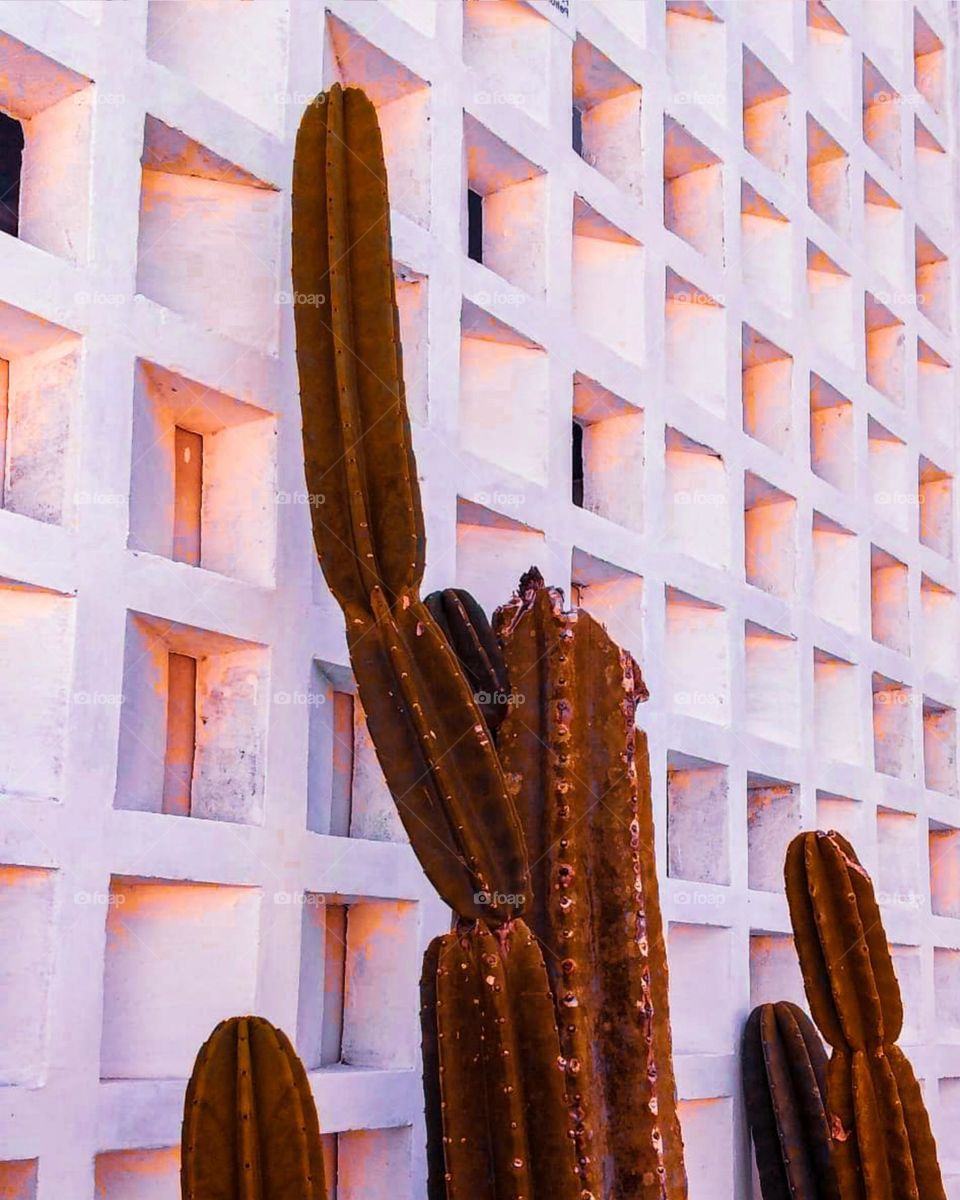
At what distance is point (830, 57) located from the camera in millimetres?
4934

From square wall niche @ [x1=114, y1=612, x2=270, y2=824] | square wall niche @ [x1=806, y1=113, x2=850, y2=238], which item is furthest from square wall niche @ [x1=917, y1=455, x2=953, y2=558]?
square wall niche @ [x1=114, y1=612, x2=270, y2=824]

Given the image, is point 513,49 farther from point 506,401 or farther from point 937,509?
point 937,509

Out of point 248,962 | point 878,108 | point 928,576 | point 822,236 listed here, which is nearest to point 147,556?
point 248,962

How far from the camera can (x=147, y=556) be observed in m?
2.48

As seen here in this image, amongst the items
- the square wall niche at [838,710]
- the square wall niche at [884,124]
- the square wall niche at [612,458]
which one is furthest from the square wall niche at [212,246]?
the square wall niche at [884,124]

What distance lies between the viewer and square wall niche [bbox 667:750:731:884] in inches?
151

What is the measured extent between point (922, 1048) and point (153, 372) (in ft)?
9.85

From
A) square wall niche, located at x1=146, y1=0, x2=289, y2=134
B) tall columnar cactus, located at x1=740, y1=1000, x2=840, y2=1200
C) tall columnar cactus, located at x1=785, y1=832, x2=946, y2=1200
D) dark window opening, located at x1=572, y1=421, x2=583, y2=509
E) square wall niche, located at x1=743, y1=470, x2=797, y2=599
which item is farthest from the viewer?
square wall niche, located at x1=743, y1=470, x2=797, y2=599

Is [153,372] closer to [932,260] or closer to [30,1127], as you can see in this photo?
[30,1127]

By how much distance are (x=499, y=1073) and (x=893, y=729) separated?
9.46ft

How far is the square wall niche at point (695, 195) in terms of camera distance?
4133 mm

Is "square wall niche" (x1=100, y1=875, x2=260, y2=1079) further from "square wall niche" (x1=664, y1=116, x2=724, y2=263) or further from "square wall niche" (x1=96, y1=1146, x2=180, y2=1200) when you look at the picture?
"square wall niche" (x1=664, y1=116, x2=724, y2=263)

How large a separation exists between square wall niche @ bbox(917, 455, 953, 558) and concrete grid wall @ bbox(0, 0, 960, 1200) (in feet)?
0.06

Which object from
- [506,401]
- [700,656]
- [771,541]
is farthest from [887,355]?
[506,401]
